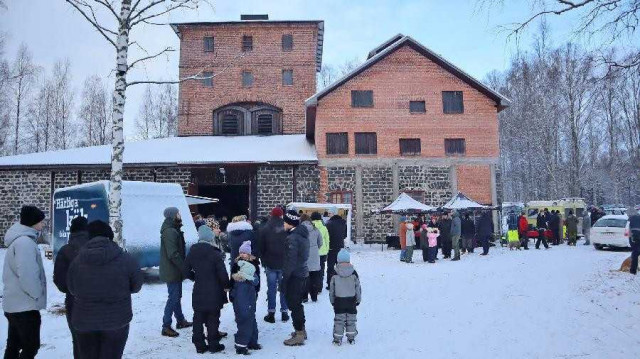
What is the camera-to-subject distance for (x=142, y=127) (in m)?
40.3

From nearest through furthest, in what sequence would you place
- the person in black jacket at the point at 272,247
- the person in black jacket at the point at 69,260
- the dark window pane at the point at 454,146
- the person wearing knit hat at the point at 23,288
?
the person wearing knit hat at the point at 23,288, the person in black jacket at the point at 69,260, the person in black jacket at the point at 272,247, the dark window pane at the point at 454,146

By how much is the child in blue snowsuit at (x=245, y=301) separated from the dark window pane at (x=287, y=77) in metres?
23.6

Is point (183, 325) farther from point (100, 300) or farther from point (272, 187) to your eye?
point (272, 187)

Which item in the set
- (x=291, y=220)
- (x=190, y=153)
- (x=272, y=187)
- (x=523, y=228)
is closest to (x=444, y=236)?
(x=523, y=228)

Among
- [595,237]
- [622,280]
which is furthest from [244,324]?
[595,237]

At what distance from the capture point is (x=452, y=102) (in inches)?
914

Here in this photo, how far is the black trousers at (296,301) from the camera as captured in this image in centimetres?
608

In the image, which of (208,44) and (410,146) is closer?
(410,146)

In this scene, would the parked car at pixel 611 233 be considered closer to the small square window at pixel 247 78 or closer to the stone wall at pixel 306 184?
the stone wall at pixel 306 184

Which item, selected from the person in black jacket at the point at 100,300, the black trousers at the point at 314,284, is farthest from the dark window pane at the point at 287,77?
the person in black jacket at the point at 100,300

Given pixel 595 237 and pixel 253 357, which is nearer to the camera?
pixel 253 357

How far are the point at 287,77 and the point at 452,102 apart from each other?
10449mm

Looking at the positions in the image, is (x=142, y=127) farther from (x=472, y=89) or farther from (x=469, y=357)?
(x=469, y=357)

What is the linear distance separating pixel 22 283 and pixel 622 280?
11.0 metres
